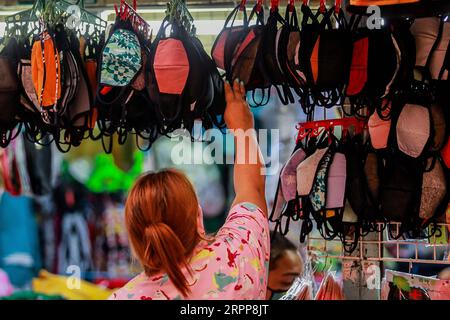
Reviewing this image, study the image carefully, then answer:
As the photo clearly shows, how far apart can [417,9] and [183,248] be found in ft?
3.75

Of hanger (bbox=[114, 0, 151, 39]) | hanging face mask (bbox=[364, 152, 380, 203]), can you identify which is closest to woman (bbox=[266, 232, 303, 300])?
hanging face mask (bbox=[364, 152, 380, 203])

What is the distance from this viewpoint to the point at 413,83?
6.29 feet

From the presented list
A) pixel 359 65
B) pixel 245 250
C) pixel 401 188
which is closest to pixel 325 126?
pixel 401 188

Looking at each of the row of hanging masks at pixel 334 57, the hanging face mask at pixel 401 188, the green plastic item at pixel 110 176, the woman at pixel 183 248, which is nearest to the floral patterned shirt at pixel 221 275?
the woman at pixel 183 248

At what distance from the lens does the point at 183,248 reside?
4.82 ft

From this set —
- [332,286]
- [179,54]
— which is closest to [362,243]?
[332,286]

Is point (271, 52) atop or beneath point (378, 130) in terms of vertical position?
atop

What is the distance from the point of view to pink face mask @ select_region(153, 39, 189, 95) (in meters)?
1.86

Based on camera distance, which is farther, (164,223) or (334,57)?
(334,57)

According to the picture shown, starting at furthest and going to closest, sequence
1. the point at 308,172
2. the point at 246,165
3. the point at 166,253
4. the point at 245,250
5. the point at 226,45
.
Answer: the point at 308,172
the point at 226,45
the point at 246,165
the point at 245,250
the point at 166,253

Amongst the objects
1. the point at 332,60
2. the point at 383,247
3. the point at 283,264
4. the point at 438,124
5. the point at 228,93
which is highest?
the point at 332,60

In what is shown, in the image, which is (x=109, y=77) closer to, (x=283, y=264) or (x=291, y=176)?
(x=291, y=176)

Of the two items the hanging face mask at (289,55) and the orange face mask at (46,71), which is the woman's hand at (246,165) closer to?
the hanging face mask at (289,55)

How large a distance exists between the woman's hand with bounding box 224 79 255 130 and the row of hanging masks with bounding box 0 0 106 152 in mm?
511
